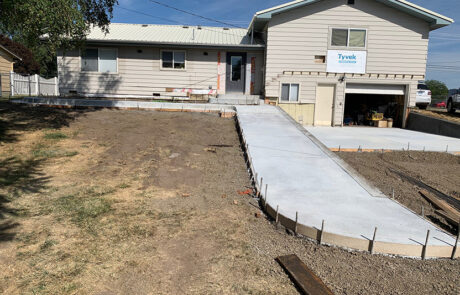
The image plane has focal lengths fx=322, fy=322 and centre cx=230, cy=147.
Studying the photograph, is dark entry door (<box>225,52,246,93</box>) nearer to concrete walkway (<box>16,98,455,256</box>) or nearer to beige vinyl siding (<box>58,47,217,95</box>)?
beige vinyl siding (<box>58,47,217,95</box>)

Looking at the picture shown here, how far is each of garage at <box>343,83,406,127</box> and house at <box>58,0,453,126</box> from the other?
9 centimetres

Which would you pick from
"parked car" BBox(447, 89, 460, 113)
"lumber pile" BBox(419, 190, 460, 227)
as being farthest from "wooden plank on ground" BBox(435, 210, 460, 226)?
"parked car" BBox(447, 89, 460, 113)

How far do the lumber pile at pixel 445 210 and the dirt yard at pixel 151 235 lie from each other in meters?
1.37

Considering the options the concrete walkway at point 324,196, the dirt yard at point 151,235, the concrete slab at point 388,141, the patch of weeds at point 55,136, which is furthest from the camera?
the concrete slab at point 388,141

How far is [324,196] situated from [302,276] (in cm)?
246

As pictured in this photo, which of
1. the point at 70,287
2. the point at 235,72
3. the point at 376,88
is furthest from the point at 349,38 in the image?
the point at 70,287

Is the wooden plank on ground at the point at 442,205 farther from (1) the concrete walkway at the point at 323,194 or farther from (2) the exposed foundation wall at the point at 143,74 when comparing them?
(2) the exposed foundation wall at the point at 143,74

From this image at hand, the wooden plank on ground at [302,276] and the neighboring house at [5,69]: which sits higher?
the neighboring house at [5,69]

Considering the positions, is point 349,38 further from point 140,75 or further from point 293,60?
point 140,75

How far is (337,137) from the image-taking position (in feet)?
44.6

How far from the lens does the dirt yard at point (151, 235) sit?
3.55 metres

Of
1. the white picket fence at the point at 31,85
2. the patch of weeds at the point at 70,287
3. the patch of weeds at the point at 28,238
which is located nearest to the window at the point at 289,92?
the patch of weeds at the point at 28,238

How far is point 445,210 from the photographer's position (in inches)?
229

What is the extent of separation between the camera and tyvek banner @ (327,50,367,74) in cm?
1686
